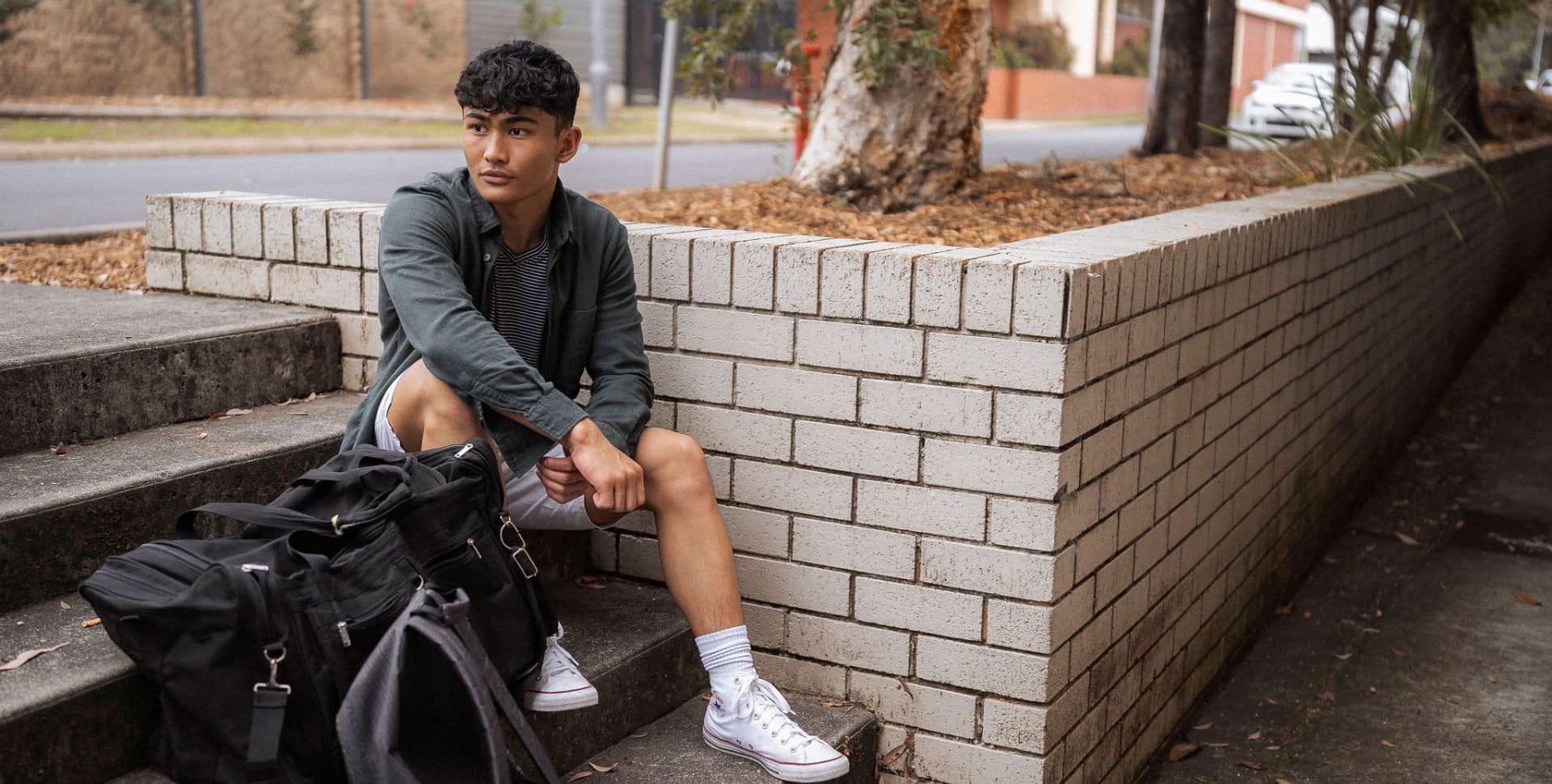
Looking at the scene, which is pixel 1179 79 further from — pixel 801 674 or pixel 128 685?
pixel 128 685

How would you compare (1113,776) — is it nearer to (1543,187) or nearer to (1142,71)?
(1543,187)

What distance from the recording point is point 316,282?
155 inches

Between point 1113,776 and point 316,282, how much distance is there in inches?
100

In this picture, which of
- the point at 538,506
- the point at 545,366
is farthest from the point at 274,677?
the point at 545,366

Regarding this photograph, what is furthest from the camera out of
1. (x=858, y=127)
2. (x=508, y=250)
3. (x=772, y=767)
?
(x=858, y=127)

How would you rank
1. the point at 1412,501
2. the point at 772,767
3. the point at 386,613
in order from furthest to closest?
the point at 1412,501
the point at 772,767
the point at 386,613

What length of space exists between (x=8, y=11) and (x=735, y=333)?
62.2 ft

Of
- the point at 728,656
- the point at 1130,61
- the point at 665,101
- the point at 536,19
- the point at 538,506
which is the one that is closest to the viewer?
the point at 728,656

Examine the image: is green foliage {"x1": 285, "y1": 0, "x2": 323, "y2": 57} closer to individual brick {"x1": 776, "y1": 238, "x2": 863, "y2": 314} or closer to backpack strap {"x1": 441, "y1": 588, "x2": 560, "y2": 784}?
individual brick {"x1": 776, "y1": 238, "x2": 863, "y2": 314}

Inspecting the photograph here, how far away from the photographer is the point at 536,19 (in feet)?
91.4

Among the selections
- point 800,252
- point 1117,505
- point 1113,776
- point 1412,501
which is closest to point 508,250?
point 800,252

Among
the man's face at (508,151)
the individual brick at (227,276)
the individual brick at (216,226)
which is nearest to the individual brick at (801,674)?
the man's face at (508,151)

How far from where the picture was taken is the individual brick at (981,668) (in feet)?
10.1

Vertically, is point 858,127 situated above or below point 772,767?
above
